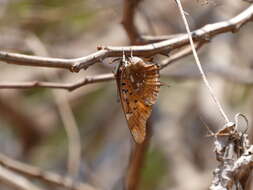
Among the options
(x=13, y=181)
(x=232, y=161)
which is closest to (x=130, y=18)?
(x=232, y=161)

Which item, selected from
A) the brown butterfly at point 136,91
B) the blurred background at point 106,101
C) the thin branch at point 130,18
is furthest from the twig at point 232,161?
the blurred background at point 106,101

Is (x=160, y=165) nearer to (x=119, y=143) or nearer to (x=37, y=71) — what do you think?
(x=119, y=143)

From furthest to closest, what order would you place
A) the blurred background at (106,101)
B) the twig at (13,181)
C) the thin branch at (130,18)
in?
the blurred background at (106,101) < the twig at (13,181) < the thin branch at (130,18)

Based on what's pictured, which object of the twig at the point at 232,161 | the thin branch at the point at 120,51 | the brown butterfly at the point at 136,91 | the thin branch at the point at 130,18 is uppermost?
the thin branch at the point at 130,18

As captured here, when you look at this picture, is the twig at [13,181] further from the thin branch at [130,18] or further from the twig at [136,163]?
the thin branch at [130,18]

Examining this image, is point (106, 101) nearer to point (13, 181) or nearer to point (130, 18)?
point (13, 181)

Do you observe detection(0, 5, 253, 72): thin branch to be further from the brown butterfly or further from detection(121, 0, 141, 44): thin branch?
detection(121, 0, 141, 44): thin branch

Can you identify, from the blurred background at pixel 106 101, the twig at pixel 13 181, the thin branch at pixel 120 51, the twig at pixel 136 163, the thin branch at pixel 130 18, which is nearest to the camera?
the thin branch at pixel 120 51
